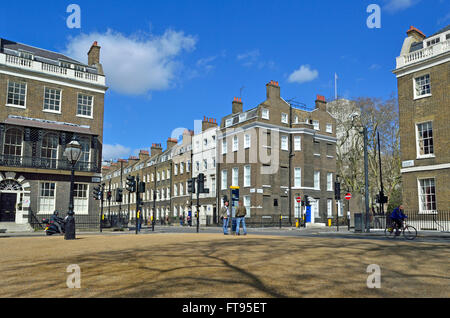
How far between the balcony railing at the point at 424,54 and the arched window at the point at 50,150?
2655 cm

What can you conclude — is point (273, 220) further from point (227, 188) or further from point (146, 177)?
point (146, 177)

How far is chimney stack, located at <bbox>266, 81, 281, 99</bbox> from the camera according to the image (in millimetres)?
44334

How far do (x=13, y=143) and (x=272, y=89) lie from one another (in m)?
27.7

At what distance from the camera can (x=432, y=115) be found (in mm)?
24938

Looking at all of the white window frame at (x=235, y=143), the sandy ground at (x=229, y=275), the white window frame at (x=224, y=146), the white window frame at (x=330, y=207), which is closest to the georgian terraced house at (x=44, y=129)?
the white window frame at (x=235, y=143)

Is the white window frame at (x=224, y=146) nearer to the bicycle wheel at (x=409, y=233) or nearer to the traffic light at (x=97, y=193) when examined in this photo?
the traffic light at (x=97, y=193)

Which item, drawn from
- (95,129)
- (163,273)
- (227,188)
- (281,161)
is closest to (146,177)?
(227,188)

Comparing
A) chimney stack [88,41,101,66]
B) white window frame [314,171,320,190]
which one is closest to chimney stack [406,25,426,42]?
white window frame [314,171,320,190]

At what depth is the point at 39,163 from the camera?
2852cm

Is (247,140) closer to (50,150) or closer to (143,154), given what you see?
(50,150)

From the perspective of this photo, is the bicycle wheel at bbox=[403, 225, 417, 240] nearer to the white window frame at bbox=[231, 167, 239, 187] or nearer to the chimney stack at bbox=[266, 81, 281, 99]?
the white window frame at bbox=[231, 167, 239, 187]

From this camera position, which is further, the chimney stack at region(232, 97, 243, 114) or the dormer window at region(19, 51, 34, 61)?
the chimney stack at region(232, 97, 243, 114)
